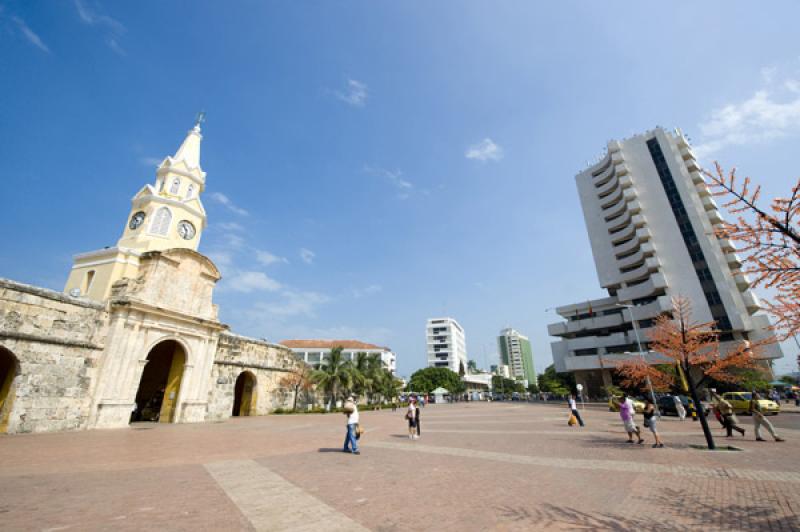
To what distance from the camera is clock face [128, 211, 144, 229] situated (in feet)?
72.2

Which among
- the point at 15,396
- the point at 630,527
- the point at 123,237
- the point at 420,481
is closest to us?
the point at 630,527

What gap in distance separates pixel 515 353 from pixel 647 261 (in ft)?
436

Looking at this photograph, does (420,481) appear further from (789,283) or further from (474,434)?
(474,434)

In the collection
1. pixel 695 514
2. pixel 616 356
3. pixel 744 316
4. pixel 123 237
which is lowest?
pixel 695 514

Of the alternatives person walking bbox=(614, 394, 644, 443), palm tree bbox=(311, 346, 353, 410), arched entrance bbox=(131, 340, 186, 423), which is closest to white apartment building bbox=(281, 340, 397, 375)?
palm tree bbox=(311, 346, 353, 410)

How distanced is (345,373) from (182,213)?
20.2 meters

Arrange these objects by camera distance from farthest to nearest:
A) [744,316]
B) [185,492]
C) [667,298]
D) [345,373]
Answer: [667,298] < [744,316] < [345,373] < [185,492]

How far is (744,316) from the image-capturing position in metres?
38.7

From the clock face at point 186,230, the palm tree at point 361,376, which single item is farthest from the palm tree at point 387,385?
the clock face at point 186,230

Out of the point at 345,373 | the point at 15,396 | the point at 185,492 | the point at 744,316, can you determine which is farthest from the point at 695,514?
the point at 744,316

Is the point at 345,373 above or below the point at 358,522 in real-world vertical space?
above

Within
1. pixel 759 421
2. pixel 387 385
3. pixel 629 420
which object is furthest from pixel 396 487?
pixel 387 385

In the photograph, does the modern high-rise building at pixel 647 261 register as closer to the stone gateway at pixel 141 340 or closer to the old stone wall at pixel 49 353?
the stone gateway at pixel 141 340

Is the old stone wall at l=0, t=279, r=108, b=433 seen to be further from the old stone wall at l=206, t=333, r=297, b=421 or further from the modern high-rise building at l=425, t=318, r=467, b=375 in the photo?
the modern high-rise building at l=425, t=318, r=467, b=375
